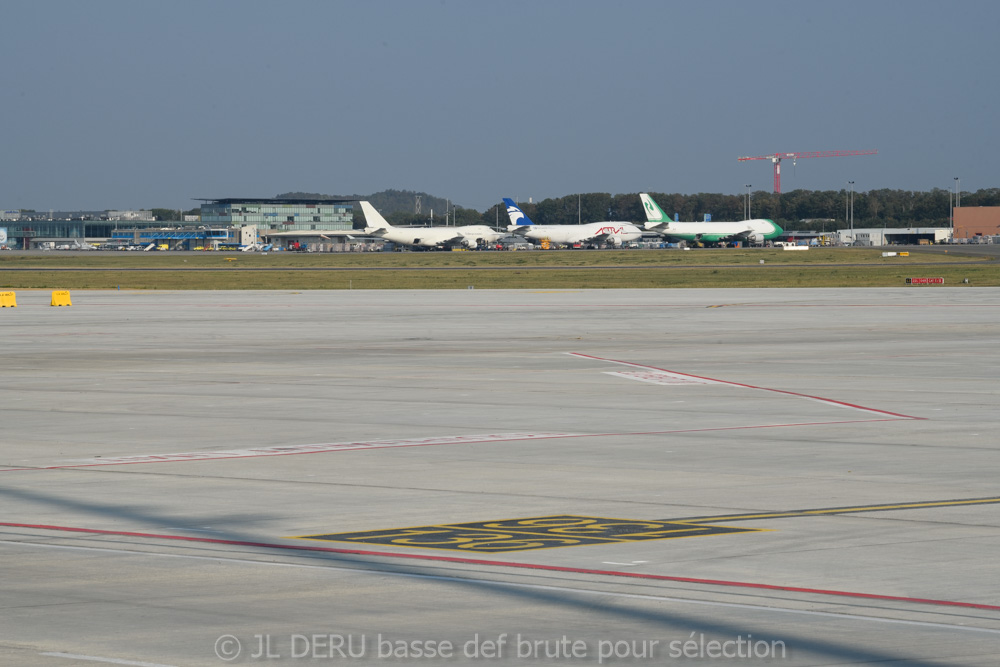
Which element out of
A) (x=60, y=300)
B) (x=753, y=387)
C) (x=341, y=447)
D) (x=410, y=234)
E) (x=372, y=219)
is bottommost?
(x=753, y=387)

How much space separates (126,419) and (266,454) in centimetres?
515

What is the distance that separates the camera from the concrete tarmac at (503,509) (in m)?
8.21

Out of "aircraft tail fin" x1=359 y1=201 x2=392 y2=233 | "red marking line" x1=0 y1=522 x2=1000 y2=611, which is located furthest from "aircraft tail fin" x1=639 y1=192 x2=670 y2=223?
"red marking line" x1=0 y1=522 x2=1000 y2=611

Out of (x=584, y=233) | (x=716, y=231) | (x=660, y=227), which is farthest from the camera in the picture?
(x=584, y=233)

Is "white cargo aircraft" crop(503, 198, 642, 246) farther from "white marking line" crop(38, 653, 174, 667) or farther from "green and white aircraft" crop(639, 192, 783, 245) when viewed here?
"white marking line" crop(38, 653, 174, 667)

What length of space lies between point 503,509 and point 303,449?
539cm

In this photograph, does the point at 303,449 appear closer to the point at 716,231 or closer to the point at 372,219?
the point at 716,231

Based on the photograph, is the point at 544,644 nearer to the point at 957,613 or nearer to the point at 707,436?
the point at 957,613

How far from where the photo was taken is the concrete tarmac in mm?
8211

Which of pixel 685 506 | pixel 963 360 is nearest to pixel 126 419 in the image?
pixel 685 506

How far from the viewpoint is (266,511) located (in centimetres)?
1299

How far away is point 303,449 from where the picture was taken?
17500 millimetres

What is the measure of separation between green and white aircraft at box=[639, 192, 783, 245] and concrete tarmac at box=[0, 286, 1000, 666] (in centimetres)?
15718

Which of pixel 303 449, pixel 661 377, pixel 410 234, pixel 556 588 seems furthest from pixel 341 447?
pixel 410 234
